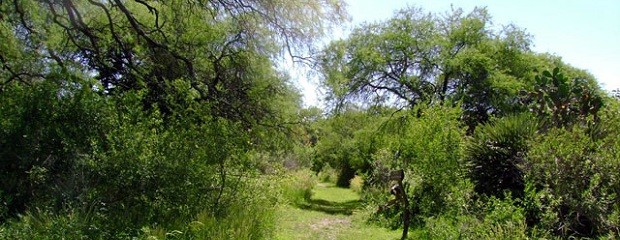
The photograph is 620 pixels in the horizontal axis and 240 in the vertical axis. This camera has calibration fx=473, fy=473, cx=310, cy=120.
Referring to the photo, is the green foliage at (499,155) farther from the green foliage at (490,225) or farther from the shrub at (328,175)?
the shrub at (328,175)

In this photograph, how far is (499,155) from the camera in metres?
11.2

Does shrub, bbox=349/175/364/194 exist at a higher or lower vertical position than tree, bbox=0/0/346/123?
lower

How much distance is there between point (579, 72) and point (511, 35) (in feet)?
40.8

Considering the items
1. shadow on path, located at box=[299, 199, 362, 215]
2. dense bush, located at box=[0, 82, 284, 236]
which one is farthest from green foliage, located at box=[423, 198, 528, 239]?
shadow on path, located at box=[299, 199, 362, 215]

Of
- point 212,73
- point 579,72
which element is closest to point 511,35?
point 579,72

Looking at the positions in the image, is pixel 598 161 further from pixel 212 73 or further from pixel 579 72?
pixel 579 72

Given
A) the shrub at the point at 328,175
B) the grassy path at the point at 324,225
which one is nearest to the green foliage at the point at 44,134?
the grassy path at the point at 324,225

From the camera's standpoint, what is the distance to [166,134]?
747cm

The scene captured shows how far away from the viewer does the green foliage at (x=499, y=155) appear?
10688 millimetres

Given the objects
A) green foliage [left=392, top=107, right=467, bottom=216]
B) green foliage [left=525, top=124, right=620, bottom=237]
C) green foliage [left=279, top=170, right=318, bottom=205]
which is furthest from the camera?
green foliage [left=279, top=170, right=318, bottom=205]

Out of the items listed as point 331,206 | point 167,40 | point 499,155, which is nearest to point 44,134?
point 167,40

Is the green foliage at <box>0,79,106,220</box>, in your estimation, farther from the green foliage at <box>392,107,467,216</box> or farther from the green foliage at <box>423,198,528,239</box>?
the green foliage at <box>392,107,467,216</box>

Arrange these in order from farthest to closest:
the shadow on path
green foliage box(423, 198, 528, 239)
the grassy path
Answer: the shadow on path
the grassy path
green foliage box(423, 198, 528, 239)

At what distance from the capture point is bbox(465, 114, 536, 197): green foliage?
35.1 ft
